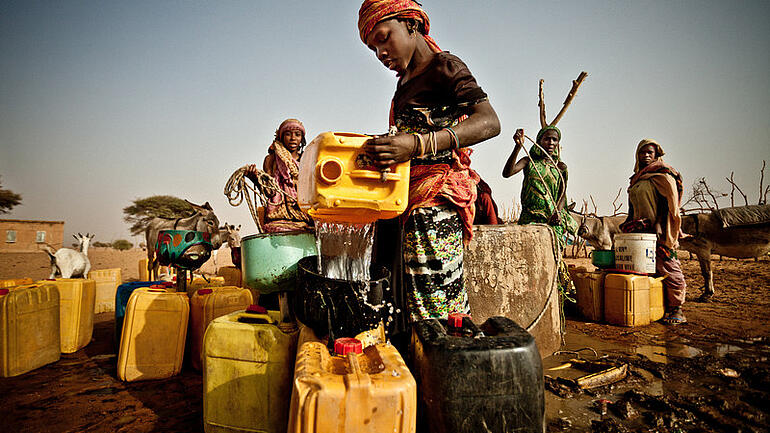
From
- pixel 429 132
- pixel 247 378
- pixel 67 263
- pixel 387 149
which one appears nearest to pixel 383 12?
pixel 429 132

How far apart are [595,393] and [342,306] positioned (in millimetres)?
1885

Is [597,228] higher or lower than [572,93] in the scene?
lower

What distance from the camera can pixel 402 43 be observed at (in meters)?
1.50

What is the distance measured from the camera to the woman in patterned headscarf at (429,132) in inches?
56.8

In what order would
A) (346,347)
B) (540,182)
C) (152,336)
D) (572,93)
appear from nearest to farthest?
(346,347) < (152,336) < (540,182) < (572,93)

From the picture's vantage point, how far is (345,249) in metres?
1.73

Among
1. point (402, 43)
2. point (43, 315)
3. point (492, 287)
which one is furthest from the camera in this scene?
point (43, 315)

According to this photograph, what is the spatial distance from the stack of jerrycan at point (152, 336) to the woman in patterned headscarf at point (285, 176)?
0.97m

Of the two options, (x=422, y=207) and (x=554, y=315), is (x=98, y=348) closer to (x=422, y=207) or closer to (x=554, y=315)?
(x=422, y=207)

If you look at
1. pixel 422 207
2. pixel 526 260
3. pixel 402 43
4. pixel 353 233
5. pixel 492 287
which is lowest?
pixel 492 287

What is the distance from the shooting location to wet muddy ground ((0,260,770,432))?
1.85m

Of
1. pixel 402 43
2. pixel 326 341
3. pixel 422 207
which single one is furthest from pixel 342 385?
pixel 402 43

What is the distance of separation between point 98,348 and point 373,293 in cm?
363

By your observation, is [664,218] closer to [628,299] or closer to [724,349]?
[628,299]
